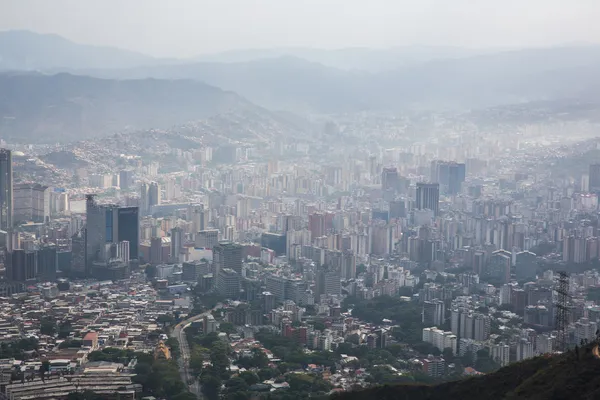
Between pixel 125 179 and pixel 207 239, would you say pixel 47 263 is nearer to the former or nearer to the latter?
pixel 207 239

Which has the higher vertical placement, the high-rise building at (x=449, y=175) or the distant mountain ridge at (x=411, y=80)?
the distant mountain ridge at (x=411, y=80)

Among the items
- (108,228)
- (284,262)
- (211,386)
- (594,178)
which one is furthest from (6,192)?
(594,178)

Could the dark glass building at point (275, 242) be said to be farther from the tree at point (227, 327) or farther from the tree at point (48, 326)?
the tree at point (48, 326)

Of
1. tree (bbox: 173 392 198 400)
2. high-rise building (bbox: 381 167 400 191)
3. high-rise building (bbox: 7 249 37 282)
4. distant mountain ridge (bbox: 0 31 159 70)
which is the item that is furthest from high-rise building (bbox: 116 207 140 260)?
distant mountain ridge (bbox: 0 31 159 70)

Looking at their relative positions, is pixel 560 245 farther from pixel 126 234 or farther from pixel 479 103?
pixel 479 103

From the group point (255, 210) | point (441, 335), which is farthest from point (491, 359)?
point (255, 210)

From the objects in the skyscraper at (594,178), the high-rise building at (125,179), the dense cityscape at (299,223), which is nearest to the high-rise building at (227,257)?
the dense cityscape at (299,223)

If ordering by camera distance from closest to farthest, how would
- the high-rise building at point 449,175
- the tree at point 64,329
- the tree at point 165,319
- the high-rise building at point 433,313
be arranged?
the tree at point 64,329
the tree at point 165,319
the high-rise building at point 433,313
the high-rise building at point 449,175
